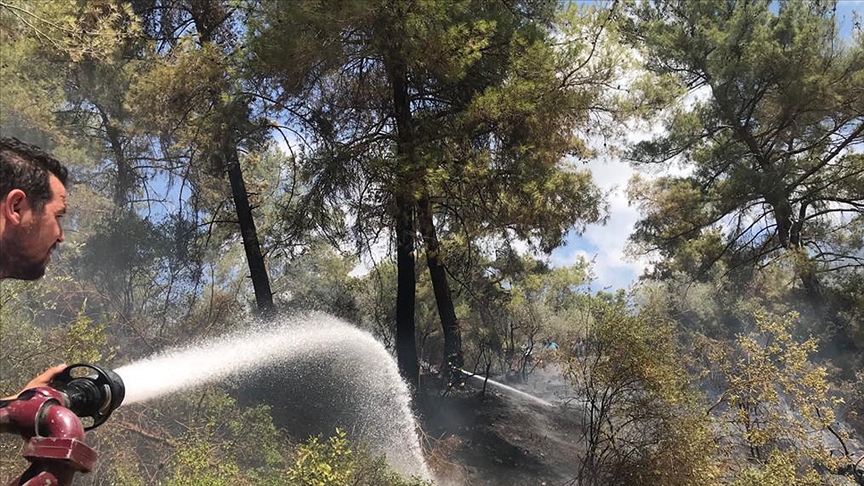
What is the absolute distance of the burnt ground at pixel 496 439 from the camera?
8.26 metres

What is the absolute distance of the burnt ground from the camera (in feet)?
27.1

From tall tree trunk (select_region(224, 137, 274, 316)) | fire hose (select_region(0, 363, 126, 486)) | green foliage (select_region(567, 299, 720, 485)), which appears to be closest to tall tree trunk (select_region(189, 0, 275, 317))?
tall tree trunk (select_region(224, 137, 274, 316))

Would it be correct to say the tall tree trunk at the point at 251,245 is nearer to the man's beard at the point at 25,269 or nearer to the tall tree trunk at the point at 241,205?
the tall tree trunk at the point at 241,205

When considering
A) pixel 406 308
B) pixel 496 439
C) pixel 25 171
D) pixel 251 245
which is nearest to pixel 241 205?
pixel 251 245

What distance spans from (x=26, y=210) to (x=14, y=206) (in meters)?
0.03

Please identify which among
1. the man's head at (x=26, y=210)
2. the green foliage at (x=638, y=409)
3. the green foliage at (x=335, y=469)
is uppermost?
the man's head at (x=26, y=210)

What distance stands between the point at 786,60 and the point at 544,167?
8039 millimetres

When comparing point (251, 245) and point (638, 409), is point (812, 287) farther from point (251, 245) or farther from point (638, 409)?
point (251, 245)

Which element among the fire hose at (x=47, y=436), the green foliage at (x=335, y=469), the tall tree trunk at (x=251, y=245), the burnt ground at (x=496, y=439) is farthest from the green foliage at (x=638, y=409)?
the tall tree trunk at (x=251, y=245)

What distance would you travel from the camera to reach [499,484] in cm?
796

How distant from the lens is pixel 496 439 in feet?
32.4

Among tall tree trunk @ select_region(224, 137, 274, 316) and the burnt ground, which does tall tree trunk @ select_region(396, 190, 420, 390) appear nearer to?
the burnt ground

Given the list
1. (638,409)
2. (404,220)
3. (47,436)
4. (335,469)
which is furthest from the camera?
(404,220)

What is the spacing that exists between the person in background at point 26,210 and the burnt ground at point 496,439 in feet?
24.7
